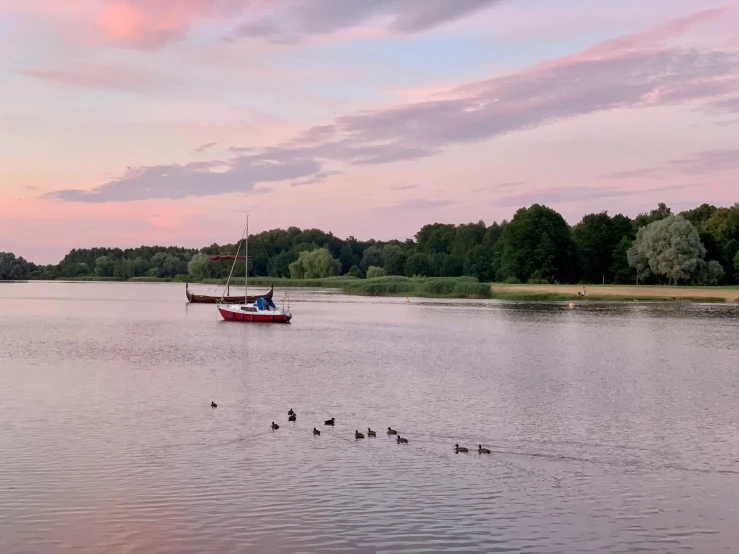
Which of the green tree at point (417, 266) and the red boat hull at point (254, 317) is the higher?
the green tree at point (417, 266)

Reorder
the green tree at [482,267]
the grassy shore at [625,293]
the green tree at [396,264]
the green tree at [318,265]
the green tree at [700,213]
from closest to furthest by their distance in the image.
Result: the grassy shore at [625,293] < the green tree at [700,213] < the green tree at [482,267] < the green tree at [318,265] < the green tree at [396,264]

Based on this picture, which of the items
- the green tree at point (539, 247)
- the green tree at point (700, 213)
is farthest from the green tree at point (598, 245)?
the green tree at point (700, 213)

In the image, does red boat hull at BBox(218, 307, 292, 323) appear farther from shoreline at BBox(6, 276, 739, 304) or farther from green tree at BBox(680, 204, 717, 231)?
green tree at BBox(680, 204, 717, 231)

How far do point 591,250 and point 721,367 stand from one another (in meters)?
100

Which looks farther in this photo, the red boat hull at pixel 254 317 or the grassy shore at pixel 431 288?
the grassy shore at pixel 431 288

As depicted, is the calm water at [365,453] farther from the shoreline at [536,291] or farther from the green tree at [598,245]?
the green tree at [598,245]

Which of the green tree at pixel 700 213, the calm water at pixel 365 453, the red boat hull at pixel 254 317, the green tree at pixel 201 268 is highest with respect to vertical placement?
the green tree at pixel 700 213

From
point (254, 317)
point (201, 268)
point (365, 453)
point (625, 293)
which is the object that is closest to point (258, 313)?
point (254, 317)

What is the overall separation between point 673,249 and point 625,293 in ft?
33.4

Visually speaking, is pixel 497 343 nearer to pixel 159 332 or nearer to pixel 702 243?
pixel 159 332

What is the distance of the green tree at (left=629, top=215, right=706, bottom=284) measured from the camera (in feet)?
364

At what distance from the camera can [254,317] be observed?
66.6 m

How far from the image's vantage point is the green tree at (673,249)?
110812mm

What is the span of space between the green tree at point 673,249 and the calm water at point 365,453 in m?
74.2
